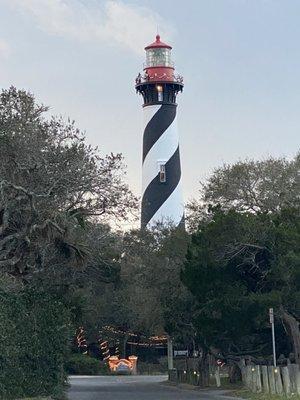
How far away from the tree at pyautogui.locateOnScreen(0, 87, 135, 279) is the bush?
45088mm

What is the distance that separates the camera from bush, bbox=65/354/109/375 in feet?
242

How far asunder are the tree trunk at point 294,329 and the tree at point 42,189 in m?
9.24

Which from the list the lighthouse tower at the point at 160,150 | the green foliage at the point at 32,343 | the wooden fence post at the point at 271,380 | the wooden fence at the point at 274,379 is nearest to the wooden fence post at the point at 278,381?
the wooden fence at the point at 274,379

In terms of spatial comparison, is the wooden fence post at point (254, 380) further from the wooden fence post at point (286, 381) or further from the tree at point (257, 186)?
the tree at point (257, 186)

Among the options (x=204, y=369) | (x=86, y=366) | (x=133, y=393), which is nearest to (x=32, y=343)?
(x=133, y=393)

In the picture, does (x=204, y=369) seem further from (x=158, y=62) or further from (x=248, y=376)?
(x=158, y=62)

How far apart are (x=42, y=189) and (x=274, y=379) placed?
1011cm

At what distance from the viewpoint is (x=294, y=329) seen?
35.2m

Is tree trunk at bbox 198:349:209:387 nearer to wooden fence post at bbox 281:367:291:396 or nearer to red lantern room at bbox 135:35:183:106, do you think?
wooden fence post at bbox 281:367:291:396

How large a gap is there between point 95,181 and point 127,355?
53552 millimetres

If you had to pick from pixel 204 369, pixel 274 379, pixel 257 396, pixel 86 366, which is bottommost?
pixel 257 396

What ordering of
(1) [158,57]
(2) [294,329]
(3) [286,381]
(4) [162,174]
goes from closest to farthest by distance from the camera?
1. (3) [286,381]
2. (2) [294,329]
3. (4) [162,174]
4. (1) [158,57]

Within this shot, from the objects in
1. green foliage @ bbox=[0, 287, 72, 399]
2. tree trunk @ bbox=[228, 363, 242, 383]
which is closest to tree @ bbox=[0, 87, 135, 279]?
green foliage @ bbox=[0, 287, 72, 399]

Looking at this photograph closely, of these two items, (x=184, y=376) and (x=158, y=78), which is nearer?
(x=184, y=376)
